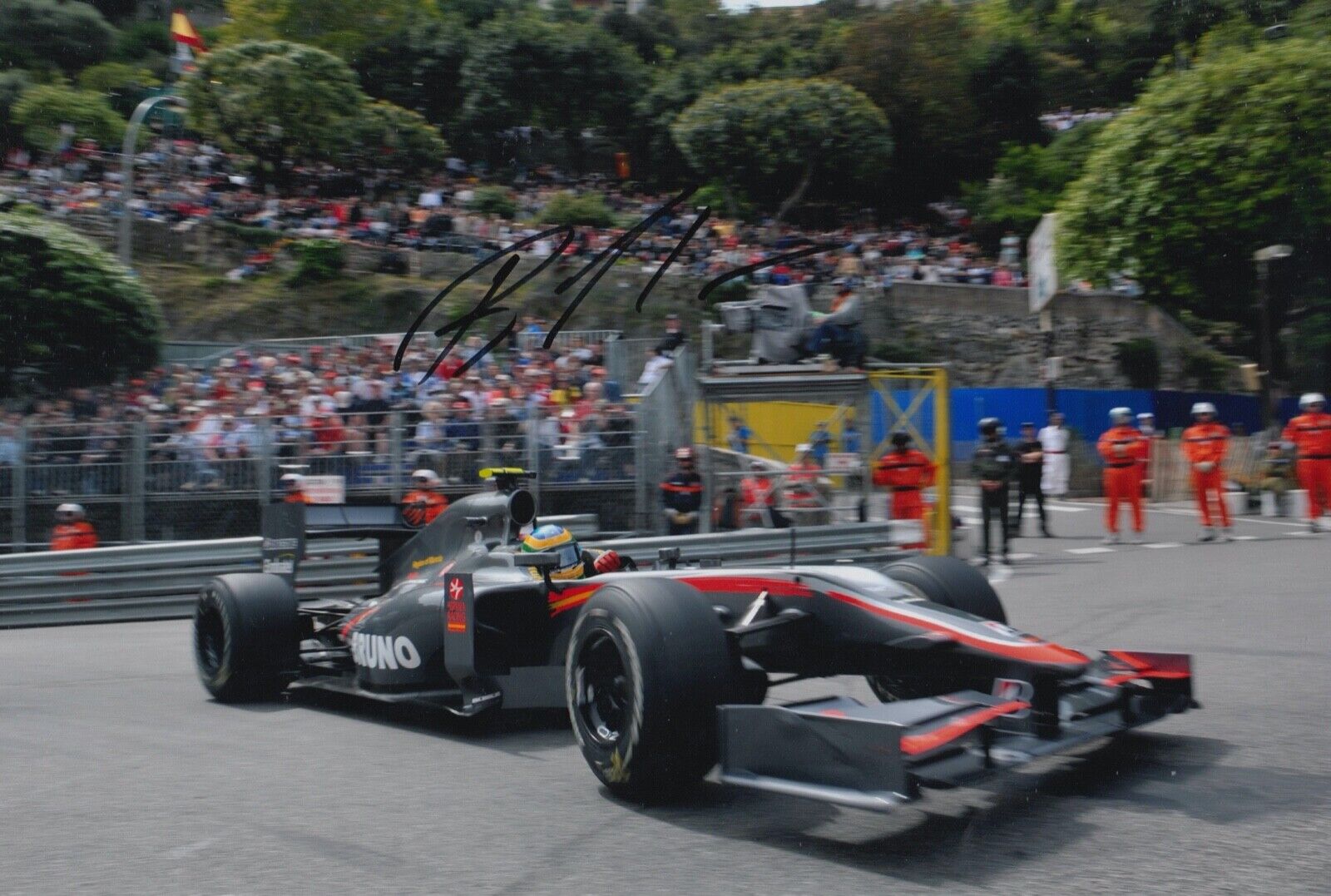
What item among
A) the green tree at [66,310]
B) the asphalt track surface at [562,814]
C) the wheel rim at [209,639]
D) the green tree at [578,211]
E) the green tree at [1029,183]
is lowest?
the asphalt track surface at [562,814]

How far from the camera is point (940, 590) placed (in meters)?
6.19

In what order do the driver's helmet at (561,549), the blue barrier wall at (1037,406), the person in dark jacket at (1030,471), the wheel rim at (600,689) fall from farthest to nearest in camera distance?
the blue barrier wall at (1037,406), the person in dark jacket at (1030,471), the driver's helmet at (561,549), the wheel rim at (600,689)

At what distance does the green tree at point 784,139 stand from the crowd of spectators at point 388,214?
2211mm

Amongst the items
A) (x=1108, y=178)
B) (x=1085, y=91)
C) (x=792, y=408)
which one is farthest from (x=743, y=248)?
(x=1085, y=91)

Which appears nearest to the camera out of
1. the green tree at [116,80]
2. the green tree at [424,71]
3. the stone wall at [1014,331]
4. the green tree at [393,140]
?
the stone wall at [1014,331]

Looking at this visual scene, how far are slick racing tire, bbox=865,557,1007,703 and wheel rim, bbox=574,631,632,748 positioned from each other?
4.36ft

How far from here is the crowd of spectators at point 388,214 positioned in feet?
84.6

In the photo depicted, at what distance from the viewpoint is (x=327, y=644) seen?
27.0ft

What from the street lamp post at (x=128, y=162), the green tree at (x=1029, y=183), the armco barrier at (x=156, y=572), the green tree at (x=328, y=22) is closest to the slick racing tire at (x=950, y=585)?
the armco barrier at (x=156, y=572)

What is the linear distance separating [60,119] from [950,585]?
4558 cm

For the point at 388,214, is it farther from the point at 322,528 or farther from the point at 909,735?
the point at 909,735

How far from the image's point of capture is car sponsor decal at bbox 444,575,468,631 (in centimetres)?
644

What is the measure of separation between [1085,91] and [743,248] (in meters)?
34.0

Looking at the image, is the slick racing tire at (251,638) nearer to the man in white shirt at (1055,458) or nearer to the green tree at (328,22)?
the man in white shirt at (1055,458)
